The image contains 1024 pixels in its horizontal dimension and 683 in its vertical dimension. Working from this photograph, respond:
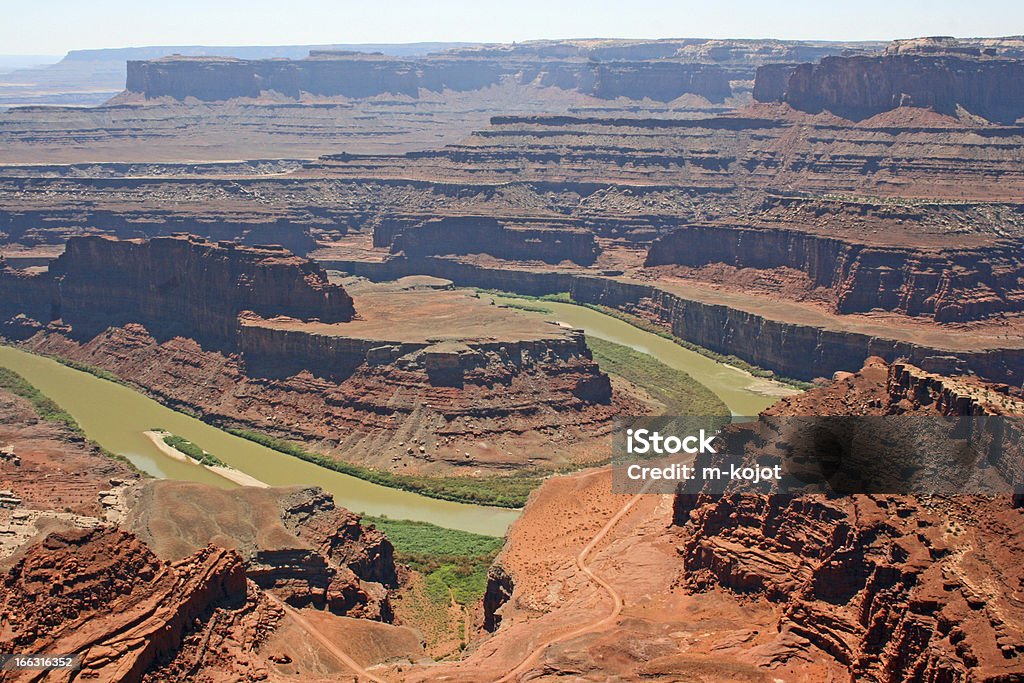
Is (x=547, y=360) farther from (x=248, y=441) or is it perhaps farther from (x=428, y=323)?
(x=248, y=441)

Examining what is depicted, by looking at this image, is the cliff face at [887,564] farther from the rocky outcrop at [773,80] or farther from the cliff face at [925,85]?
the rocky outcrop at [773,80]

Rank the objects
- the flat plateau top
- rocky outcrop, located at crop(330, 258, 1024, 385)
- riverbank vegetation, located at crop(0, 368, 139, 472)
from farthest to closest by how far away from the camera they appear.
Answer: rocky outcrop, located at crop(330, 258, 1024, 385) → the flat plateau top → riverbank vegetation, located at crop(0, 368, 139, 472)

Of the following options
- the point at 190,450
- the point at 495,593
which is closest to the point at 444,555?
the point at 495,593

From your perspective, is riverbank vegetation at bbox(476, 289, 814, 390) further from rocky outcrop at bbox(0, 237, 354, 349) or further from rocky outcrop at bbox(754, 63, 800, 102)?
rocky outcrop at bbox(754, 63, 800, 102)

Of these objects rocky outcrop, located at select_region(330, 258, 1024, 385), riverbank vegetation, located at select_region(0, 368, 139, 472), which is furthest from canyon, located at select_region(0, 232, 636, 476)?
rocky outcrop, located at select_region(330, 258, 1024, 385)

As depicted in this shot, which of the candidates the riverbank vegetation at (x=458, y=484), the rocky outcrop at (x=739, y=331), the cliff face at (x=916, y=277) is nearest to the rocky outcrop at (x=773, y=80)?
the rocky outcrop at (x=739, y=331)

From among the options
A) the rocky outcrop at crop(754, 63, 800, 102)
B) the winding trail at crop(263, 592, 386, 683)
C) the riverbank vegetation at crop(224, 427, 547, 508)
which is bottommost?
the riverbank vegetation at crop(224, 427, 547, 508)
